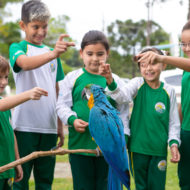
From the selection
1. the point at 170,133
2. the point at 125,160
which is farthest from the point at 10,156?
the point at 170,133

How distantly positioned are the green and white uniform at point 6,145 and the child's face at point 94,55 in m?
0.74

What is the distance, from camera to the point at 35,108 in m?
2.35

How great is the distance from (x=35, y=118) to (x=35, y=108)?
0.28 ft

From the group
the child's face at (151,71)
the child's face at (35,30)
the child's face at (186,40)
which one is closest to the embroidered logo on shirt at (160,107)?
the child's face at (151,71)

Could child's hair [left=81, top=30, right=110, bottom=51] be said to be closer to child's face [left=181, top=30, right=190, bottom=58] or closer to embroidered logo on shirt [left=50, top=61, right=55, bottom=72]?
embroidered logo on shirt [left=50, top=61, right=55, bottom=72]

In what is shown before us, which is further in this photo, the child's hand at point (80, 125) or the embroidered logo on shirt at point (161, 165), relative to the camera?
the embroidered logo on shirt at point (161, 165)

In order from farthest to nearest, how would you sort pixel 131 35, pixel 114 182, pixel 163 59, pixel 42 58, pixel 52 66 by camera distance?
pixel 131 35 → pixel 52 66 → pixel 42 58 → pixel 163 59 → pixel 114 182

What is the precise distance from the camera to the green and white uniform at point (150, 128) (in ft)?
7.30

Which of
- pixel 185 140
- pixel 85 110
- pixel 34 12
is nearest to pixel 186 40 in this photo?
pixel 185 140

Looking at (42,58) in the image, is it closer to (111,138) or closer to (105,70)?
(105,70)

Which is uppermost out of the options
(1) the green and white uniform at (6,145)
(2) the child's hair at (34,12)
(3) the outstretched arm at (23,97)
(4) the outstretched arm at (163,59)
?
(2) the child's hair at (34,12)

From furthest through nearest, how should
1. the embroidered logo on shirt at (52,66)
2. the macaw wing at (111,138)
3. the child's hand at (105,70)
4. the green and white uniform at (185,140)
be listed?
the embroidered logo on shirt at (52,66) < the green and white uniform at (185,140) < the child's hand at (105,70) < the macaw wing at (111,138)

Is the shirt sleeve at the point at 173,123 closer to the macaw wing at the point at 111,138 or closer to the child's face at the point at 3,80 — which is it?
the macaw wing at the point at 111,138

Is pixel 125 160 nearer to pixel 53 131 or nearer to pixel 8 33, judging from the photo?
pixel 53 131
